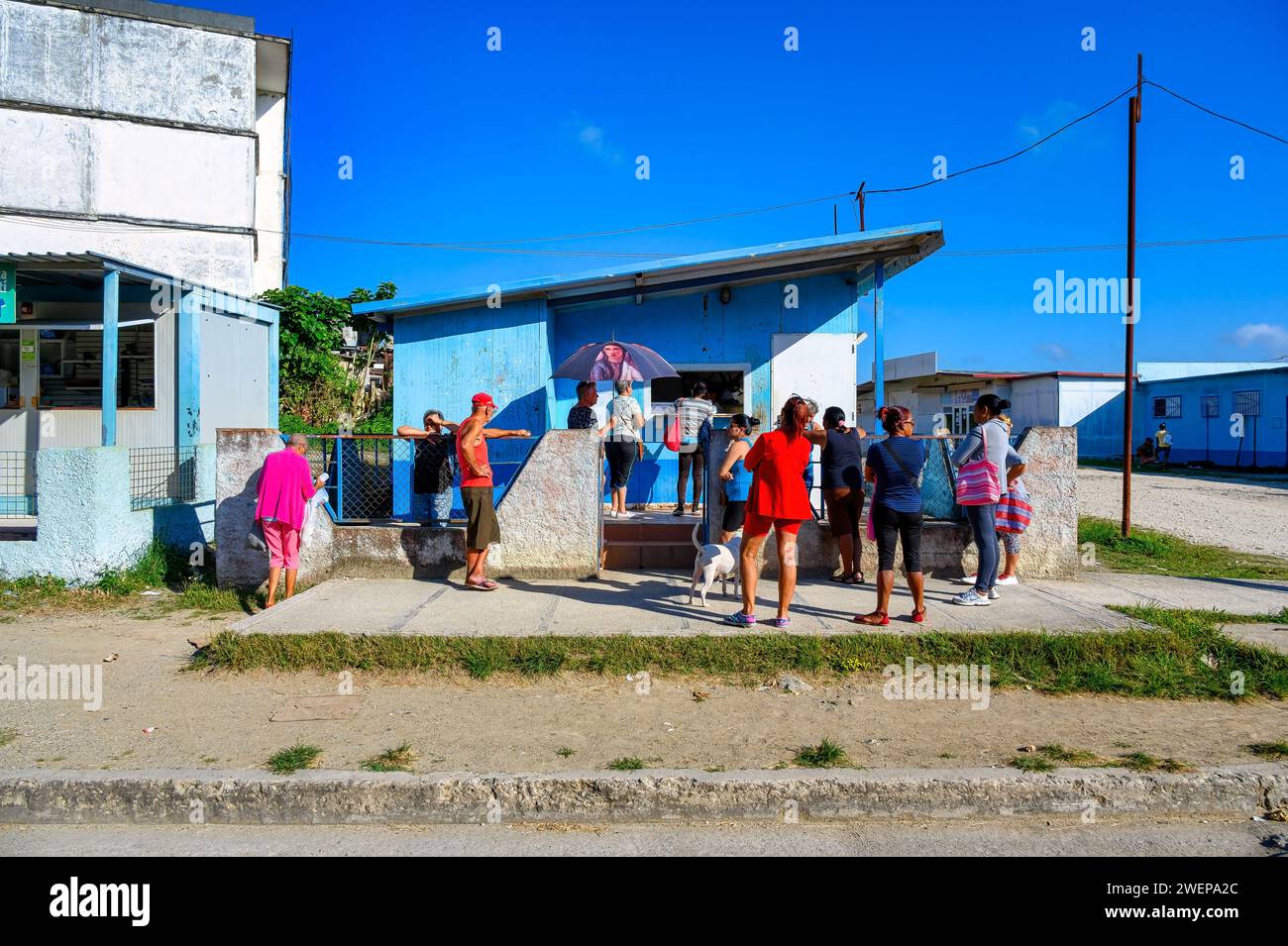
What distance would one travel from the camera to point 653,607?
700cm

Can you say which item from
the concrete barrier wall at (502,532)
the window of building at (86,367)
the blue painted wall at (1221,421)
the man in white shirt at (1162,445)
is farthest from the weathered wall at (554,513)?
the man in white shirt at (1162,445)

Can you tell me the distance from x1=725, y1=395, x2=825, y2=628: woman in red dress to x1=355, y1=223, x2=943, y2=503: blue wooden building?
13.1ft

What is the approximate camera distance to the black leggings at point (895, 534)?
643cm

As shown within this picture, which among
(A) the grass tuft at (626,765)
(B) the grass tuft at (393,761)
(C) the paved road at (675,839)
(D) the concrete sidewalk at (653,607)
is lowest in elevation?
(C) the paved road at (675,839)

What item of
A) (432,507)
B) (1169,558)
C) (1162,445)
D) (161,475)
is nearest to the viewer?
(432,507)

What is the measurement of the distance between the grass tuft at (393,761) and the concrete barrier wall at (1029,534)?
14.1 feet

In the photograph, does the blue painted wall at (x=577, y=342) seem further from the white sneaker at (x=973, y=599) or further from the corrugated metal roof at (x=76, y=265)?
the white sneaker at (x=973, y=599)

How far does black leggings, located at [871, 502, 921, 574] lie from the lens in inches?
253

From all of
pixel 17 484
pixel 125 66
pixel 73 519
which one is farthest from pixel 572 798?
pixel 125 66

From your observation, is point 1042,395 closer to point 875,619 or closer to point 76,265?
point 875,619

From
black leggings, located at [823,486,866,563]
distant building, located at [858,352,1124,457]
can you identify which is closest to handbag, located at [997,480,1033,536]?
black leggings, located at [823,486,866,563]

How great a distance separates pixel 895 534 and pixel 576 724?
300cm

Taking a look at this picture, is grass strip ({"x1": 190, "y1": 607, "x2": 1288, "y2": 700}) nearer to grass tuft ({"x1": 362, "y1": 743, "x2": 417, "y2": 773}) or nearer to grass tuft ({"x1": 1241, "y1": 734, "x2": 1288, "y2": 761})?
grass tuft ({"x1": 1241, "y1": 734, "x2": 1288, "y2": 761})

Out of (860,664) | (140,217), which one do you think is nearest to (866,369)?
(860,664)
